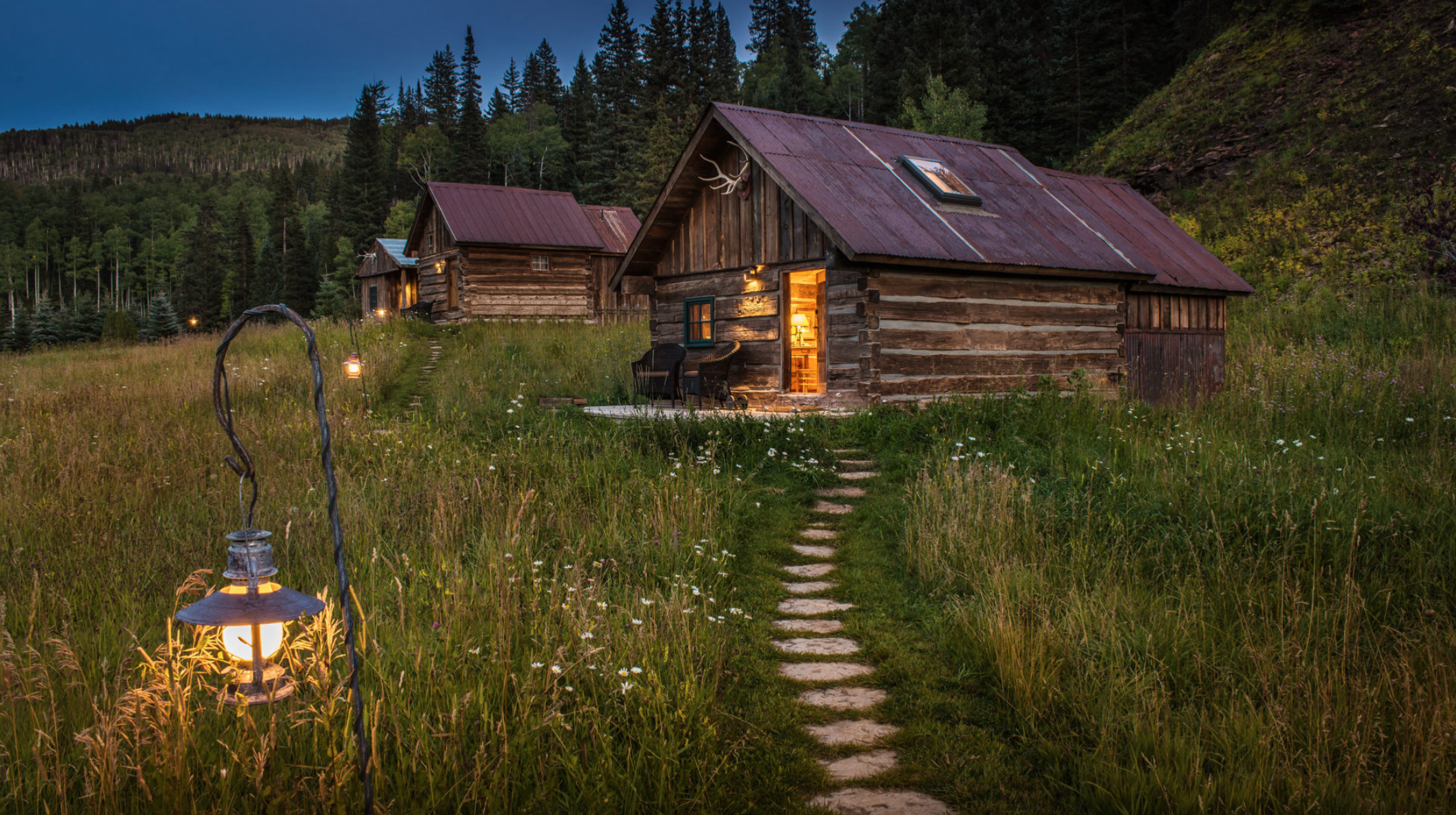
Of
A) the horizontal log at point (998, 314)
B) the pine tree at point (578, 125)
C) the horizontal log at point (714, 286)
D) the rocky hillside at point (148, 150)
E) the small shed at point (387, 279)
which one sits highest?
the rocky hillside at point (148, 150)

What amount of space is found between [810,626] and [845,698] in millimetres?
1028

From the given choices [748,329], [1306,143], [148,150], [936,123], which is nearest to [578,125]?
[936,123]

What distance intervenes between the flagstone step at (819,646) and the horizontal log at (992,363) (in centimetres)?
809

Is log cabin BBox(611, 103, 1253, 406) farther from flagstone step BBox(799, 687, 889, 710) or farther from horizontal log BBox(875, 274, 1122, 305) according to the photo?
flagstone step BBox(799, 687, 889, 710)

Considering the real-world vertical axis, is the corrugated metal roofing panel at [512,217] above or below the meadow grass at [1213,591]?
above

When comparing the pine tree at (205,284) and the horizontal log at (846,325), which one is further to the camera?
the pine tree at (205,284)

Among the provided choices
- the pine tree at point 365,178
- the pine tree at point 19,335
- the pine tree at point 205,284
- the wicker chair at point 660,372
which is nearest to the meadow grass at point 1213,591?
the wicker chair at point 660,372

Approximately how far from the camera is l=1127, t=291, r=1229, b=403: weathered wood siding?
16.6 metres

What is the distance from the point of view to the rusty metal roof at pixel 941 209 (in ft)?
42.7

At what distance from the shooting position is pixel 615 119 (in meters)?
57.6

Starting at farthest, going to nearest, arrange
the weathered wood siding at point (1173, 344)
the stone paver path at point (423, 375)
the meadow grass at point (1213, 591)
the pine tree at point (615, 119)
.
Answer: the pine tree at point (615, 119) < the weathered wood siding at point (1173, 344) < the stone paver path at point (423, 375) < the meadow grass at point (1213, 591)

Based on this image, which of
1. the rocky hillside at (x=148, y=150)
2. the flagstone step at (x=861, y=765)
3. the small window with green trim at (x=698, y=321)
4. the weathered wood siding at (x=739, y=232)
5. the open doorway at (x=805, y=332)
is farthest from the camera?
the rocky hillside at (x=148, y=150)

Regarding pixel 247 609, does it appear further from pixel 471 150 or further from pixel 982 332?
pixel 471 150

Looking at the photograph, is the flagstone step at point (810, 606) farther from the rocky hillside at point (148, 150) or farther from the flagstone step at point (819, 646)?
the rocky hillside at point (148, 150)
